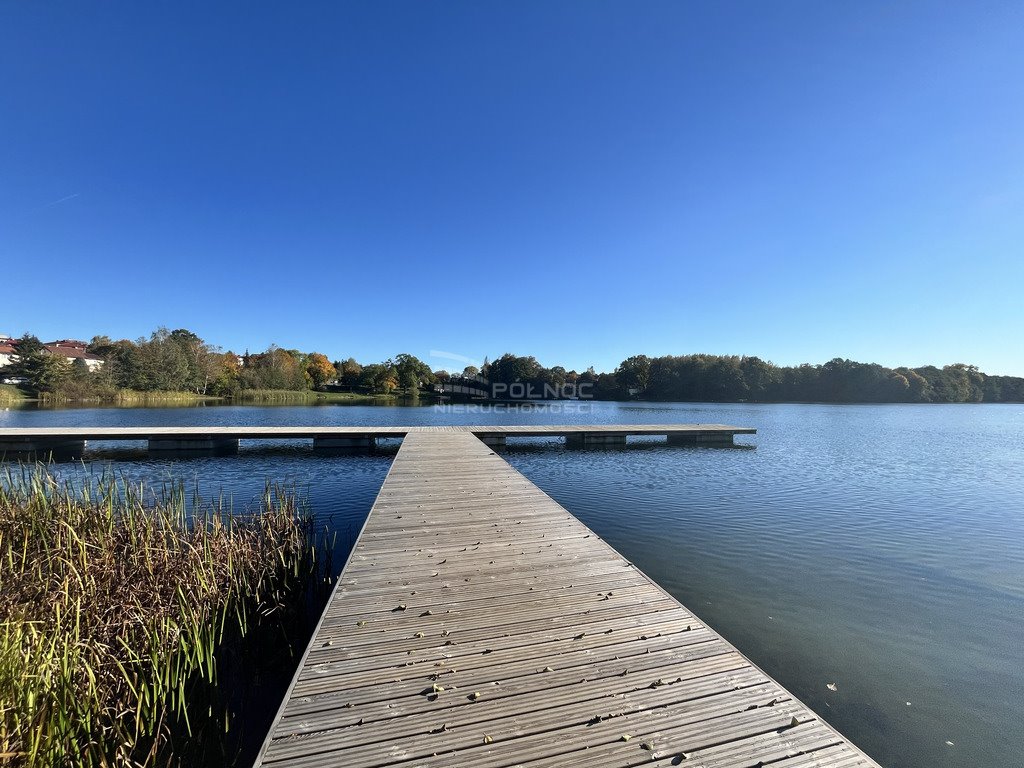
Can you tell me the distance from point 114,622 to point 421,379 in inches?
2279

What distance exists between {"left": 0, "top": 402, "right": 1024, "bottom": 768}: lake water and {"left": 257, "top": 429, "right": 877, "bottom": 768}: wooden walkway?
1.15 meters

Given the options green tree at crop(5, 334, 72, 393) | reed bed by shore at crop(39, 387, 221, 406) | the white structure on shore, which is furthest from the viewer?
the white structure on shore

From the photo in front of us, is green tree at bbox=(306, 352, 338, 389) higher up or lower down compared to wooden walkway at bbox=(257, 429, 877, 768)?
higher up

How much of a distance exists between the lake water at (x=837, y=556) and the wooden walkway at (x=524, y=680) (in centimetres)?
115

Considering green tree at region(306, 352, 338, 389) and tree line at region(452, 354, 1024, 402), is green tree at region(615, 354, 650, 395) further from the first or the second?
green tree at region(306, 352, 338, 389)

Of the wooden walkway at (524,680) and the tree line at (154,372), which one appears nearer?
the wooden walkway at (524,680)

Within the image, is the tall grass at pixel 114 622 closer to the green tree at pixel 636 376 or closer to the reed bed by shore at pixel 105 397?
the reed bed by shore at pixel 105 397

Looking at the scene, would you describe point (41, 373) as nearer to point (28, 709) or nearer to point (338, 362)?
point (338, 362)

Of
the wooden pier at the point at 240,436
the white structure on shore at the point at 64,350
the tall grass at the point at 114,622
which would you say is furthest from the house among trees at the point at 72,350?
the tall grass at the point at 114,622

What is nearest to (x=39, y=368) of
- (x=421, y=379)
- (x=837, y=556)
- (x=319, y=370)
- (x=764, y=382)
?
(x=319, y=370)

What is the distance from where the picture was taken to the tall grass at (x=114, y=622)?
1751 mm

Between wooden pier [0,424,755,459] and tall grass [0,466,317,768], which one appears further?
wooden pier [0,424,755,459]

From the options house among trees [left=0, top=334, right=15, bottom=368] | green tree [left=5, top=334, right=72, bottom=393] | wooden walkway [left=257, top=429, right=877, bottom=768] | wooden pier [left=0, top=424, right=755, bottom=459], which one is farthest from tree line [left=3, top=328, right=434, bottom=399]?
wooden walkway [left=257, top=429, right=877, bottom=768]

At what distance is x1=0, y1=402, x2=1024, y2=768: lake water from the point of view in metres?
2.74
